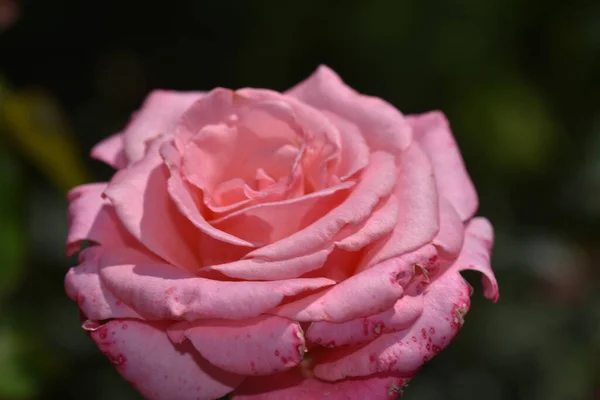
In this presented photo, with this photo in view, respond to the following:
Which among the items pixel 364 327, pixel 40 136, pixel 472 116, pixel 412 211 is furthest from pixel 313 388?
pixel 472 116

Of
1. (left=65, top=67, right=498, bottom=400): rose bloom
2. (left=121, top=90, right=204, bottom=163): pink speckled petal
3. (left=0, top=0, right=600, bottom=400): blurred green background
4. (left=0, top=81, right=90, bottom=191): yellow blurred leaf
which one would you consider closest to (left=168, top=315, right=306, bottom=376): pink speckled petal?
(left=65, top=67, right=498, bottom=400): rose bloom

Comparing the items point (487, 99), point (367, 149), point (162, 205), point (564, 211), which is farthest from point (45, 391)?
point (564, 211)

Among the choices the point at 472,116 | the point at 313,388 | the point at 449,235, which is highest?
the point at 449,235

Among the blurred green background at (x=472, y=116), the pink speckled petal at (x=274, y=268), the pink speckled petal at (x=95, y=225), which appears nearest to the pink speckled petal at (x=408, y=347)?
the pink speckled petal at (x=274, y=268)

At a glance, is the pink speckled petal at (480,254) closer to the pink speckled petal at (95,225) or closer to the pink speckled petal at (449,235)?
the pink speckled petal at (449,235)

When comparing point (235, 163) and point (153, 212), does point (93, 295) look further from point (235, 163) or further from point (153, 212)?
point (235, 163)
